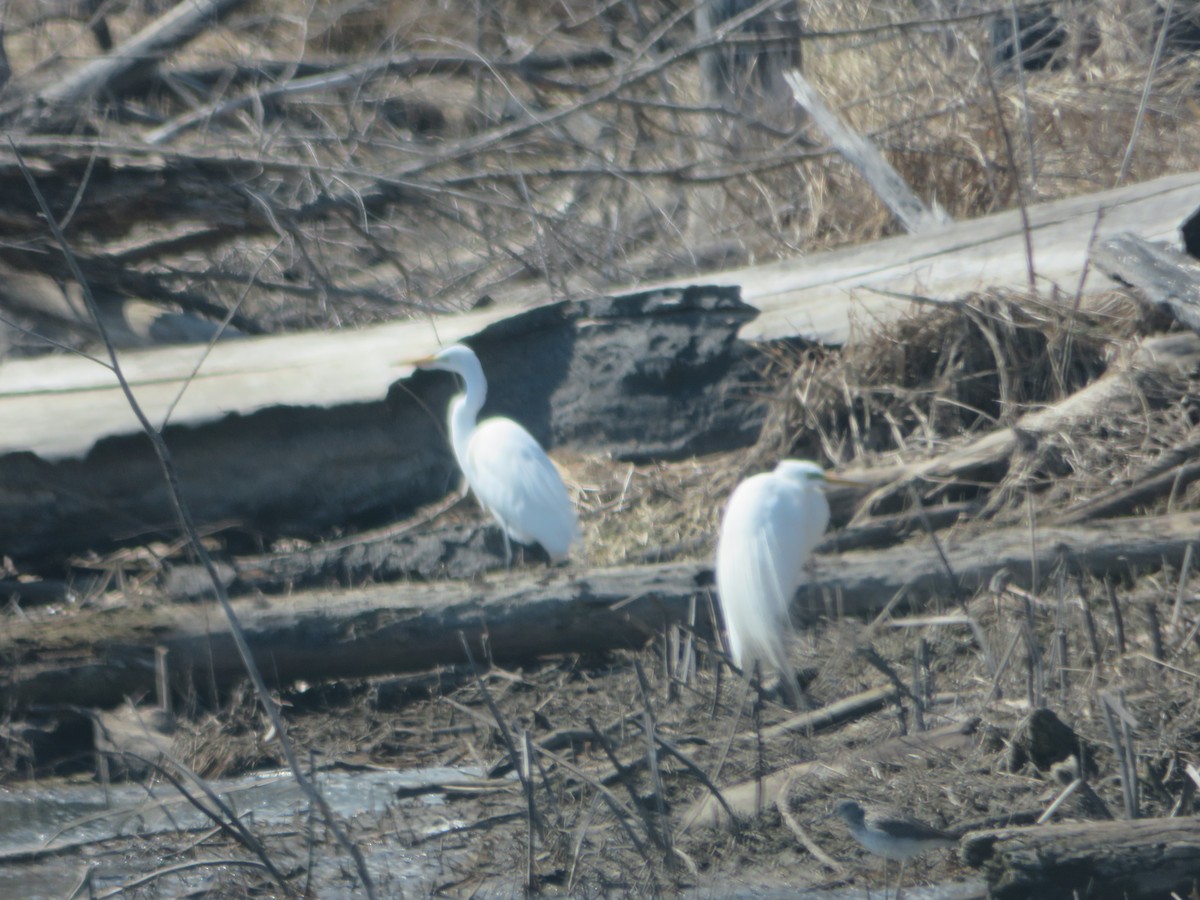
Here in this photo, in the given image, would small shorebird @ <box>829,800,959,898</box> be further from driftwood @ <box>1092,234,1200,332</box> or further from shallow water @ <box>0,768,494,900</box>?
driftwood @ <box>1092,234,1200,332</box>

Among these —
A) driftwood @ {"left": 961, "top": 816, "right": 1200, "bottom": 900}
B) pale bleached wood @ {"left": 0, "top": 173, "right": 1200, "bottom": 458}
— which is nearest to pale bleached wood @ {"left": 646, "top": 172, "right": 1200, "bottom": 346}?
pale bleached wood @ {"left": 0, "top": 173, "right": 1200, "bottom": 458}

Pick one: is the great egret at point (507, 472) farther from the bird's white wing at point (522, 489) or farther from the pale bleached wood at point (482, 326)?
the pale bleached wood at point (482, 326)

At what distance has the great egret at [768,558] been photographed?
3936 millimetres

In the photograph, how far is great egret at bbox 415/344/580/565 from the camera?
16.6ft

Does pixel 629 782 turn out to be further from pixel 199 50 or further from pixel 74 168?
pixel 199 50

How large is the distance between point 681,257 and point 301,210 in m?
2.28

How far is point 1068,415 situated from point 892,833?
2.65m

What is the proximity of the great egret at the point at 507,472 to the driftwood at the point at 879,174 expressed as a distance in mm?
2226

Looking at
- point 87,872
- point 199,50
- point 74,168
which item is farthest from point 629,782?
point 199,50

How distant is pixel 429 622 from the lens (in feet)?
13.1

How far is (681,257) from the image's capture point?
7.16 m

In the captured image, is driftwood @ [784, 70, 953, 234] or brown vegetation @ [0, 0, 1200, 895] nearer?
brown vegetation @ [0, 0, 1200, 895]

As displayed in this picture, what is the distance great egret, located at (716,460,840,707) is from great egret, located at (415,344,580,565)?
85 cm

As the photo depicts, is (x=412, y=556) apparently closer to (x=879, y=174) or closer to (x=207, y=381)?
(x=207, y=381)
